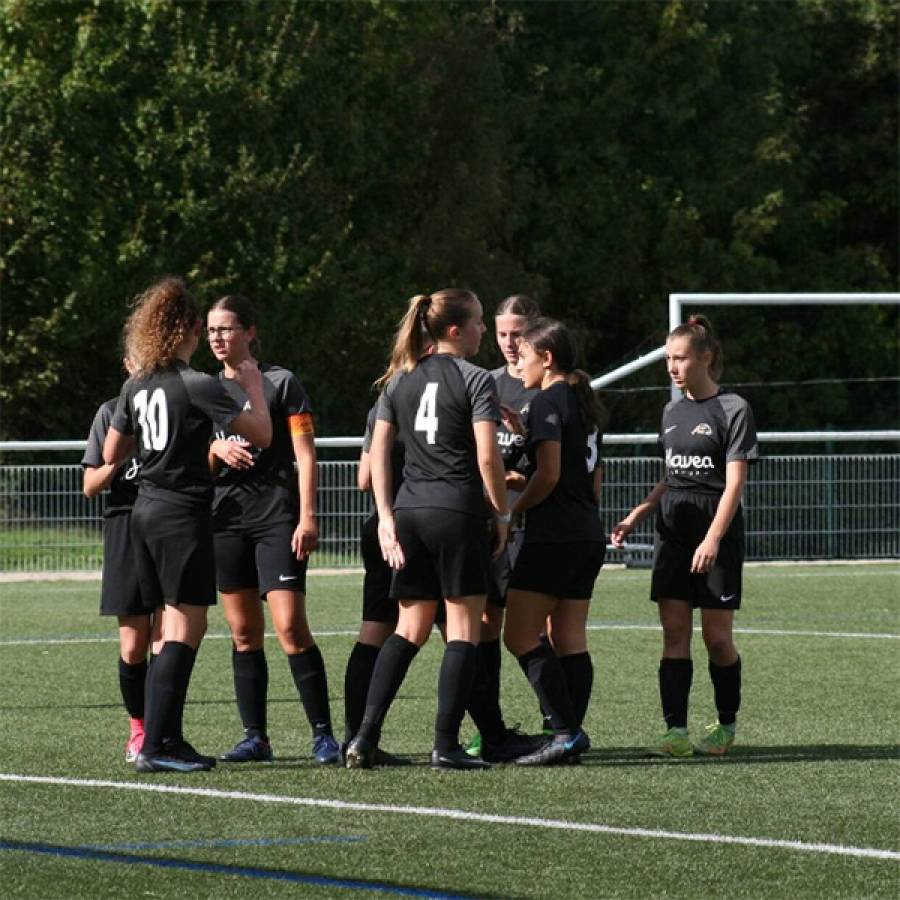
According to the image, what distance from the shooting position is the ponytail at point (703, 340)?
9.07 m

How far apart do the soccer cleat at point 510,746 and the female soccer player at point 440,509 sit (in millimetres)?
383

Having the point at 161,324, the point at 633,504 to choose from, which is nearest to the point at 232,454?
the point at 161,324

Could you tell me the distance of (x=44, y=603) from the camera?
58.7 feet

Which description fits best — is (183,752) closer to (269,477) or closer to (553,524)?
(269,477)

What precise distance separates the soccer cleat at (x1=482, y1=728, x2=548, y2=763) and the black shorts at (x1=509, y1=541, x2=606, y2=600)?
2.14 ft

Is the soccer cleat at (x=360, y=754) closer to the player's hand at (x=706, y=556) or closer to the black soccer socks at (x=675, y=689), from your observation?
the black soccer socks at (x=675, y=689)

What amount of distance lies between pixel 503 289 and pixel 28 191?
31.2 feet

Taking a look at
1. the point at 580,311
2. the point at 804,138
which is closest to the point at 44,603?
the point at 580,311

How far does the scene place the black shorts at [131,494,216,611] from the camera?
828cm

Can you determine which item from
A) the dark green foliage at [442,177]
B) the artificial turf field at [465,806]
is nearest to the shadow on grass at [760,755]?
the artificial turf field at [465,806]

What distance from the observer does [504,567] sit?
9016mm

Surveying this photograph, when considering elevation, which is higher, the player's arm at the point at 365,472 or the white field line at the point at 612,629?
the player's arm at the point at 365,472

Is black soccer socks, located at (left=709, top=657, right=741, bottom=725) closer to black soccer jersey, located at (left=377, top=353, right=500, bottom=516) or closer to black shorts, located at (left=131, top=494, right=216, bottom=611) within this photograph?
black soccer jersey, located at (left=377, top=353, right=500, bottom=516)

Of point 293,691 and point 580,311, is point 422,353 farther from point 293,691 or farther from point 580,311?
point 580,311
